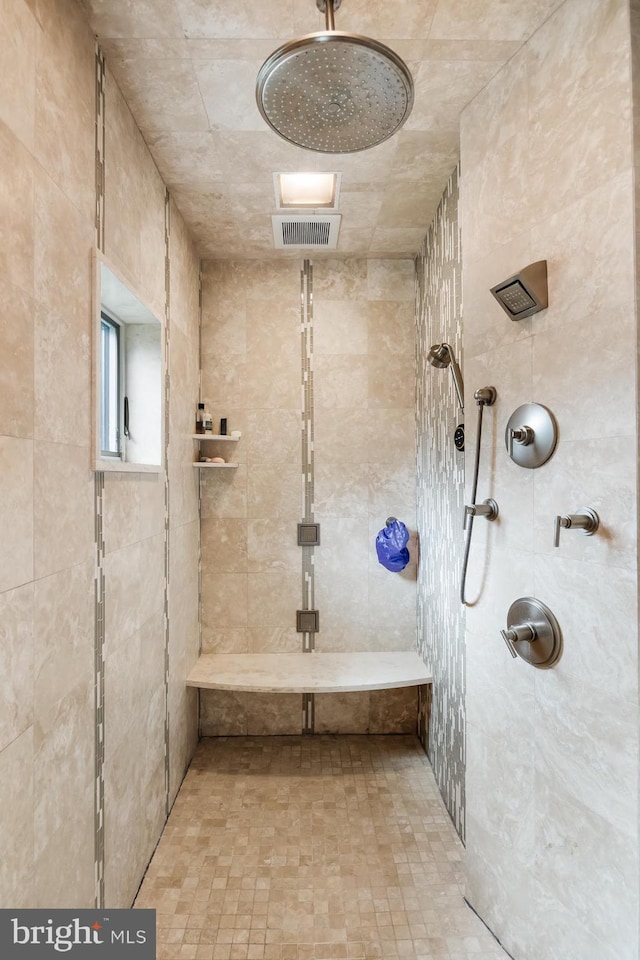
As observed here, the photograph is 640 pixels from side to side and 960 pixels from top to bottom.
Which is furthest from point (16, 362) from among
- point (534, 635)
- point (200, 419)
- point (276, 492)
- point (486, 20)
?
point (276, 492)

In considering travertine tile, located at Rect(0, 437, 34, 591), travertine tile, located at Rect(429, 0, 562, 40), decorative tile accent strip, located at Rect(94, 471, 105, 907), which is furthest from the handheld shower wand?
travertine tile, located at Rect(0, 437, 34, 591)

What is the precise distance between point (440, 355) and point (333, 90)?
1000mm

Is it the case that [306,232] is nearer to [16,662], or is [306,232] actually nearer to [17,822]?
[16,662]

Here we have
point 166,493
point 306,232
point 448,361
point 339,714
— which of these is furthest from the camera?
point 339,714

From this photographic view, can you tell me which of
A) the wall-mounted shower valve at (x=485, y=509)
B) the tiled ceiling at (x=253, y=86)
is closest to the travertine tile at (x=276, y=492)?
the tiled ceiling at (x=253, y=86)

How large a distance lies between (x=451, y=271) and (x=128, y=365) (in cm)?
138

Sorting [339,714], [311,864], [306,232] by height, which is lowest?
[311,864]

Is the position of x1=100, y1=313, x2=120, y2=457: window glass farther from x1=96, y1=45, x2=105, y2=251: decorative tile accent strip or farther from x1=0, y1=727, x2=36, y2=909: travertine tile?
x1=0, y1=727, x2=36, y2=909: travertine tile

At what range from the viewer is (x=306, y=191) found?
2.25 meters

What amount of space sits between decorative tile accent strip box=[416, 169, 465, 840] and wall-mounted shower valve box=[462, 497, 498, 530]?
1.24 feet

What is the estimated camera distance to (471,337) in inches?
65.9

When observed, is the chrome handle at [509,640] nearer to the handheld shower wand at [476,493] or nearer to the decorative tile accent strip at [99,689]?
the handheld shower wand at [476,493]
